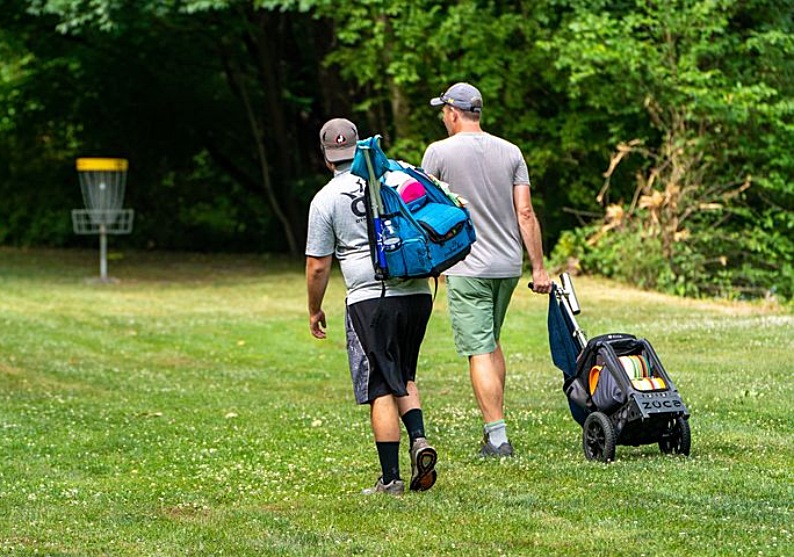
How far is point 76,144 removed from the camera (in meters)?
32.1

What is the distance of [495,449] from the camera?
8008mm

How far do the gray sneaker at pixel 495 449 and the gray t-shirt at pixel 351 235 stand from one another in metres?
1.47

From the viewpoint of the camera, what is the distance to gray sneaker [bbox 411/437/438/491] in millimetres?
6789

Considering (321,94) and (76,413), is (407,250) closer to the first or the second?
(76,413)

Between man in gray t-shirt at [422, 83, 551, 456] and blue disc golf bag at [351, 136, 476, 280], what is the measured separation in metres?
1.11

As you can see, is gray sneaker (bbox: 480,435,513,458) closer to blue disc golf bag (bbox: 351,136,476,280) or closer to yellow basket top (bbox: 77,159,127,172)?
blue disc golf bag (bbox: 351,136,476,280)

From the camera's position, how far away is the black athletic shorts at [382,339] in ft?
22.4

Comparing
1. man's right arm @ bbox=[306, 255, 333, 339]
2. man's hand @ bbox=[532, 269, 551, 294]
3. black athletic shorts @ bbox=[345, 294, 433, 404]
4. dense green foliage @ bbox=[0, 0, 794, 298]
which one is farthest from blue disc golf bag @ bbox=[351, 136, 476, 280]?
dense green foliage @ bbox=[0, 0, 794, 298]

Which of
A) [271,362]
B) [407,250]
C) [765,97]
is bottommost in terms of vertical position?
[271,362]

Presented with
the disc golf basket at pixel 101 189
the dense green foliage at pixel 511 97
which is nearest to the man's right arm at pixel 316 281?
the dense green foliage at pixel 511 97

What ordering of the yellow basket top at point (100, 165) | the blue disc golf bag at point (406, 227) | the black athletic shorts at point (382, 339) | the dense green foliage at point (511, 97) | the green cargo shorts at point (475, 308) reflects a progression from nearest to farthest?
the blue disc golf bag at point (406, 227), the black athletic shorts at point (382, 339), the green cargo shorts at point (475, 308), the dense green foliage at point (511, 97), the yellow basket top at point (100, 165)

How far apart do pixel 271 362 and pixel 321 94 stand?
15.0 metres

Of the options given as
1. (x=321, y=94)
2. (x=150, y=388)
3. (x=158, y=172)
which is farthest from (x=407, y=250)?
(x=158, y=172)

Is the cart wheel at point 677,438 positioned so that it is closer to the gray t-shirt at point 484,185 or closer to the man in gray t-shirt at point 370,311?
the gray t-shirt at point 484,185
